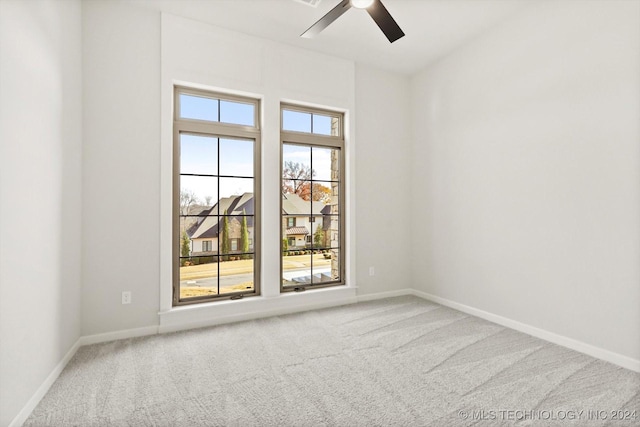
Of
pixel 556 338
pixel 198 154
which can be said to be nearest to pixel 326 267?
pixel 198 154

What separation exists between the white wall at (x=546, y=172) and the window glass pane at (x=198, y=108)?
2.61m

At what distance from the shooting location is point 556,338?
8.79 ft

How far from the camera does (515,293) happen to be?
3023 mm

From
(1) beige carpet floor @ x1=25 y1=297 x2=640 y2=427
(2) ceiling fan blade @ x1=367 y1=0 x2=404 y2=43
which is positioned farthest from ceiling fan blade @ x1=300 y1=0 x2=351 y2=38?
(1) beige carpet floor @ x1=25 y1=297 x2=640 y2=427

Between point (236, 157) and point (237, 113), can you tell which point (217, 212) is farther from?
point (237, 113)

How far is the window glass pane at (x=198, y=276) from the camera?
316cm

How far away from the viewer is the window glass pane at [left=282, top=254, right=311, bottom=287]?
144 inches

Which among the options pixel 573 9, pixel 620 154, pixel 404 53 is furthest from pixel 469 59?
pixel 620 154

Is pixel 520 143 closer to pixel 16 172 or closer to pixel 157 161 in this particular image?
pixel 157 161

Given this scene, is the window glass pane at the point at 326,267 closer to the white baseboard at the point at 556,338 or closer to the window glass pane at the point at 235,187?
the window glass pane at the point at 235,187

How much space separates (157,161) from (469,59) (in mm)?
3396

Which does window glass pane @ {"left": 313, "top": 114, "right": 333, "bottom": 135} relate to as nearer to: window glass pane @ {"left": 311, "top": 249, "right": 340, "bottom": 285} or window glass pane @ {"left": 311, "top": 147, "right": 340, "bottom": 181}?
window glass pane @ {"left": 311, "top": 147, "right": 340, "bottom": 181}

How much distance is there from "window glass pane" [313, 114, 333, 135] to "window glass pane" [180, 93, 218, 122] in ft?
3.77

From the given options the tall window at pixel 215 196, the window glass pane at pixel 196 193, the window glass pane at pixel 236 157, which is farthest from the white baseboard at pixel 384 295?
the window glass pane at pixel 196 193
